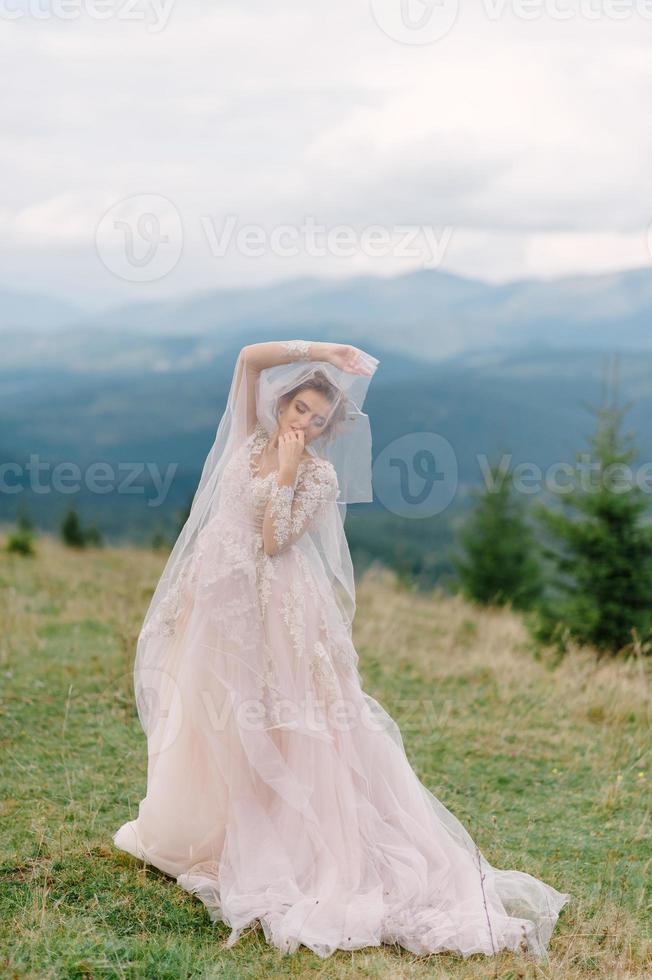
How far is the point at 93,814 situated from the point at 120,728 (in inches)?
71.9

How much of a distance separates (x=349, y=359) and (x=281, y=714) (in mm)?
1849

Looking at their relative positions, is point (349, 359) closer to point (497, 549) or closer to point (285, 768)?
point (285, 768)

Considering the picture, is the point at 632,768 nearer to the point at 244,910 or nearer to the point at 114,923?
the point at 244,910

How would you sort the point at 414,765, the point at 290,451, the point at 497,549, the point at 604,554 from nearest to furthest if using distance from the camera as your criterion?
1. the point at 290,451
2. the point at 414,765
3. the point at 604,554
4. the point at 497,549

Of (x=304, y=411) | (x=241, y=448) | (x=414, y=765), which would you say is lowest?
(x=414, y=765)

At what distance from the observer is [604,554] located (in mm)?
12031

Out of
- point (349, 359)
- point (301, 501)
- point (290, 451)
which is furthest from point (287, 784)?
point (349, 359)

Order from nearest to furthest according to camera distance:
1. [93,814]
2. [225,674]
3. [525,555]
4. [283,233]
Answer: [225,674], [93,814], [283,233], [525,555]

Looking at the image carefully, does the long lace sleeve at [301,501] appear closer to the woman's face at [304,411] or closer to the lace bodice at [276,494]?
the lace bodice at [276,494]

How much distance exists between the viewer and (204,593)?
198 inches

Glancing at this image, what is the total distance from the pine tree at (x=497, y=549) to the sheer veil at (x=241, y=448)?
49.6ft

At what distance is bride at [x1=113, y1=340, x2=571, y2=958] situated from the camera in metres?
4.76

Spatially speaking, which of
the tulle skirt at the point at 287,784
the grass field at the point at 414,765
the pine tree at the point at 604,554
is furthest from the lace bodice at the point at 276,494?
the pine tree at the point at 604,554

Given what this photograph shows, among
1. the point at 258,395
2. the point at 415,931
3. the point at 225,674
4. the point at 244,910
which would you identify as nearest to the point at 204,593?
the point at 225,674
